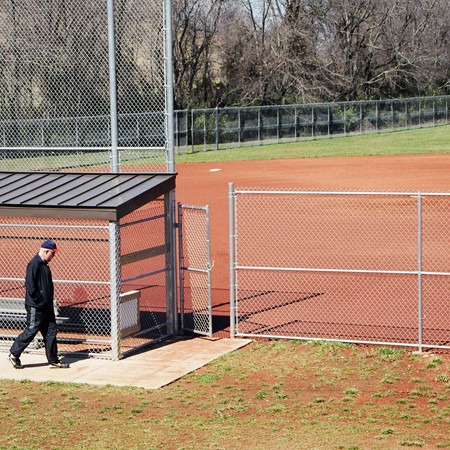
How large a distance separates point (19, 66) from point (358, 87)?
5195cm

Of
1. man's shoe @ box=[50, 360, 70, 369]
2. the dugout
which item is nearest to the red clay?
the dugout

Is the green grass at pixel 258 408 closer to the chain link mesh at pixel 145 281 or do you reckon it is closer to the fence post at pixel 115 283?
the fence post at pixel 115 283

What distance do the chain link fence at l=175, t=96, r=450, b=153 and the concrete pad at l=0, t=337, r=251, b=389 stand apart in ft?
109

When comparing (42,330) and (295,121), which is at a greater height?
(295,121)

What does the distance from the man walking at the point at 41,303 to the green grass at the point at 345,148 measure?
3019 centimetres

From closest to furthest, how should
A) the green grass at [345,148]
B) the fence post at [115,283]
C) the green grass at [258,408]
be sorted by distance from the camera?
the green grass at [258,408] → the fence post at [115,283] → the green grass at [345,148]

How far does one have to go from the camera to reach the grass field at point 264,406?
9930mm

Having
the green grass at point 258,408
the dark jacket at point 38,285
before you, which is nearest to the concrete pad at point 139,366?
the green grass at point 258,408

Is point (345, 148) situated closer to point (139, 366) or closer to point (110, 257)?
point (110, 257)

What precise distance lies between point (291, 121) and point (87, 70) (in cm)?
3719

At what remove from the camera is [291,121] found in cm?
5241

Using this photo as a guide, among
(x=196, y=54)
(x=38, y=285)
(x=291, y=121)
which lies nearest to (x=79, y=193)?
(x=38, y=285)

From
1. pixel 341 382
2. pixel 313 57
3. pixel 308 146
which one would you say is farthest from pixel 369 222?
pixel 313 57

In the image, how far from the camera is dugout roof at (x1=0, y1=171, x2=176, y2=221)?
44.2ft
